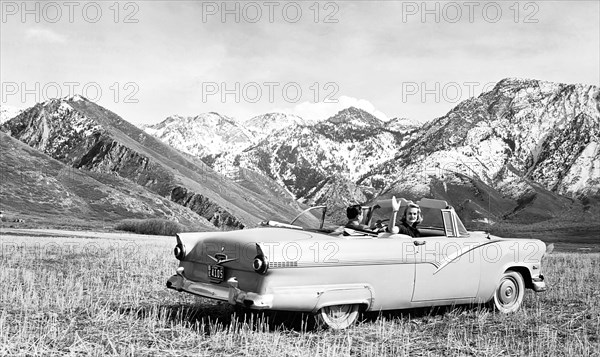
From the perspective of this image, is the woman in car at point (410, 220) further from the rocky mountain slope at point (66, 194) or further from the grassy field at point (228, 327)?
the rocky mountain slope at point (66, 194)

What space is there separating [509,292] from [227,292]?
16.0 ft

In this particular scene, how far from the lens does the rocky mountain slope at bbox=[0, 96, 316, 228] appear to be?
131m

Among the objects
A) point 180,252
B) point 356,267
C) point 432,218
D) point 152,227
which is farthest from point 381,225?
point 152,227

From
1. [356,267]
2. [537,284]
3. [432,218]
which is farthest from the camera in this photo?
[537,284]

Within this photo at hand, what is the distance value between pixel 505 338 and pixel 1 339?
588 centimetres

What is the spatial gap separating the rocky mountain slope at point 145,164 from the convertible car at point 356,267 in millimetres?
110807

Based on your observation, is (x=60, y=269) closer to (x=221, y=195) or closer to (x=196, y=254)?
(x=196, y=254)

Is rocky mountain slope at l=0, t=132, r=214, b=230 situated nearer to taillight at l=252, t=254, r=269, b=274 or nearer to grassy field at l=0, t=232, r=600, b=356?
grassy field at l=0, t=232, r=600, b=356

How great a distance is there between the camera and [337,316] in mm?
8523

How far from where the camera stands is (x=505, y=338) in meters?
8.39

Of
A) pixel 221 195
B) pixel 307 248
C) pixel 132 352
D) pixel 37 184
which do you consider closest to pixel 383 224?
pixel 307 248

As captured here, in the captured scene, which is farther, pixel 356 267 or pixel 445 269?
pixel 445 269

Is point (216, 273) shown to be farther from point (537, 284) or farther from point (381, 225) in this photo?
point (537, 284)

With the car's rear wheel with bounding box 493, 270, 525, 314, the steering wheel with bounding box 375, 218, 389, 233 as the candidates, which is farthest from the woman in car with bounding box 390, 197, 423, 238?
the car's rear wheel with bounding box 493, 270, 525, 314
